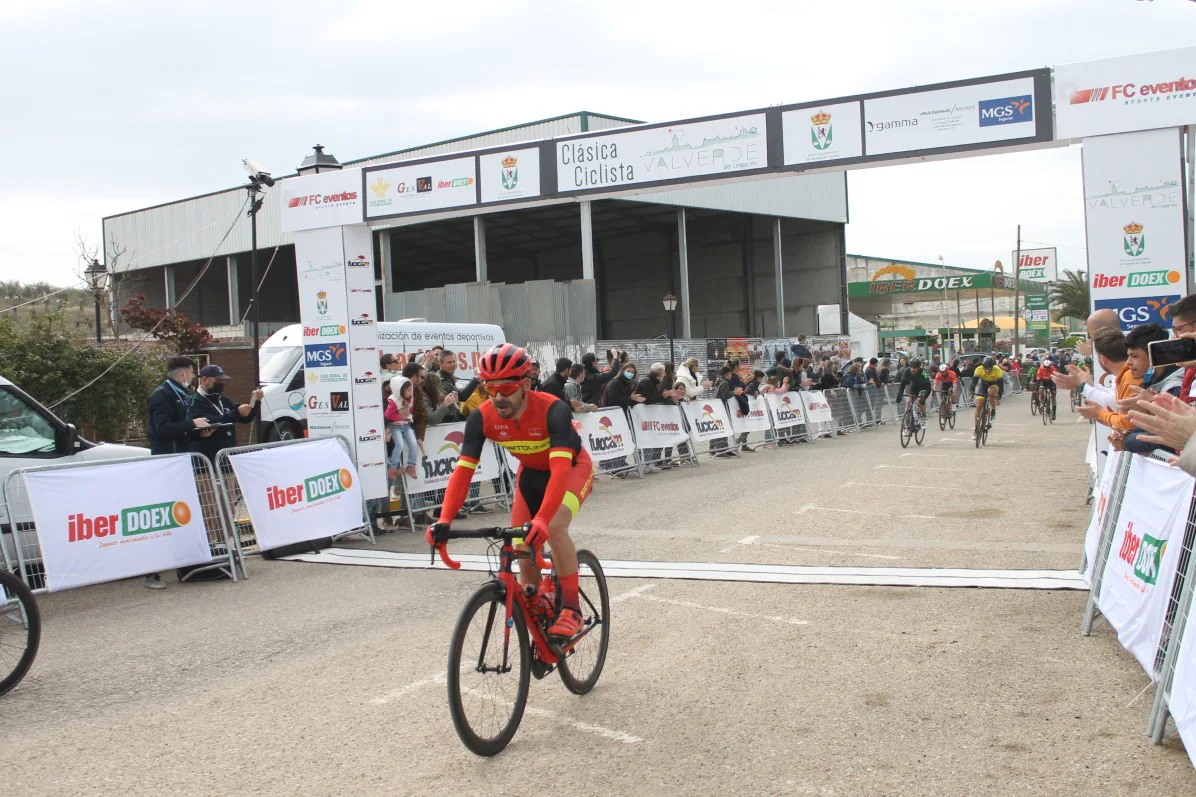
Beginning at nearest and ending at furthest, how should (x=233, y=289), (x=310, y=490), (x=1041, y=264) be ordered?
(x=310, y=490) → (x=233, y=289) → (x=1041, y=264)

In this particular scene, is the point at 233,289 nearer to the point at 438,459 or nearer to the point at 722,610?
the point at 438,459

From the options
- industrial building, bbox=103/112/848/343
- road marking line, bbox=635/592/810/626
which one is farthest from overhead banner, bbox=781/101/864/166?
industrial building, bbox=103/112/848/343

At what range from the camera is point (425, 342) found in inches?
763

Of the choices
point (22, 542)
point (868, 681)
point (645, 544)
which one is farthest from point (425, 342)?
point (868, 681)

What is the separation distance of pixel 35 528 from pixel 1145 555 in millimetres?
7674

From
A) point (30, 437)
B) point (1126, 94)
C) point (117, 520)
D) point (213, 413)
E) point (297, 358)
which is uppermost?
point (1126, 94)

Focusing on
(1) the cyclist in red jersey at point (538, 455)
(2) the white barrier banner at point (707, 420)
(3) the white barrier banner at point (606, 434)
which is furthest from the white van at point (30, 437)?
(2) the white barrier banner at point (707, 420)

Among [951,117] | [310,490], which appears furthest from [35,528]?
[951,117]

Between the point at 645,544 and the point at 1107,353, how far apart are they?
4.58m

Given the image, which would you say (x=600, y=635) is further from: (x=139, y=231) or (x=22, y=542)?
(x=139, y=231)

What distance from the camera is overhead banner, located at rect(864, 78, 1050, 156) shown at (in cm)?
998

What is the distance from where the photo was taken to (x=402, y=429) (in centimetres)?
1186

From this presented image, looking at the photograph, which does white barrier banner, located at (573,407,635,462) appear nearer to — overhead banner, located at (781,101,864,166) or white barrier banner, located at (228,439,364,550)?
white barrier banner, located at (228,439,364,550)

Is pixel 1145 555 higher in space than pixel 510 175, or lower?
lower
